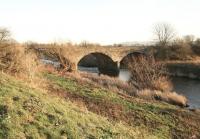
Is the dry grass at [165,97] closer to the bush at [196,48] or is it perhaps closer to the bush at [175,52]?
the bush at [175,52]

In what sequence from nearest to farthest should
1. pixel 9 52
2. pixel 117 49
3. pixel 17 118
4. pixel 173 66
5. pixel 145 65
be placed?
1. pixel 17 118
2. pixel 9 52
3. pixel 145 65
4. pixel 173 66
5. pixel 117 49

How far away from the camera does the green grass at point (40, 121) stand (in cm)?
1017

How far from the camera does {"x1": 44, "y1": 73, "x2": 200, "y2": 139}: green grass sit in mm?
17219

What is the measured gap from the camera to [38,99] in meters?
13.4

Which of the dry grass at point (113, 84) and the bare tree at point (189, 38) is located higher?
the bare tree at point (189, 38)

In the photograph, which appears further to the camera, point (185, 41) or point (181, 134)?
point (185, 41)

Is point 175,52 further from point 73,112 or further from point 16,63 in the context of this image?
point 73,112

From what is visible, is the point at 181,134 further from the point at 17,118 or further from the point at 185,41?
the point at 185,41

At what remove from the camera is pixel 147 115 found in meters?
19.1

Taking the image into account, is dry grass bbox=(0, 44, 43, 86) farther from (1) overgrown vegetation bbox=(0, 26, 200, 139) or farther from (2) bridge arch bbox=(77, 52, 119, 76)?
(2) bridge arch bbox=(77, 52, 119, 76)

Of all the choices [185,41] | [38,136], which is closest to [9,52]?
[38,136]

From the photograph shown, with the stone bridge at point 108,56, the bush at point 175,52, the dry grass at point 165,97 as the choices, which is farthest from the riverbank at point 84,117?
the bush at point 175,52

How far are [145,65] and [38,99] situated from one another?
84.0ft

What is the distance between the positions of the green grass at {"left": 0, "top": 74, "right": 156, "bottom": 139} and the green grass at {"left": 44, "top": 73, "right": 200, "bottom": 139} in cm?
292
